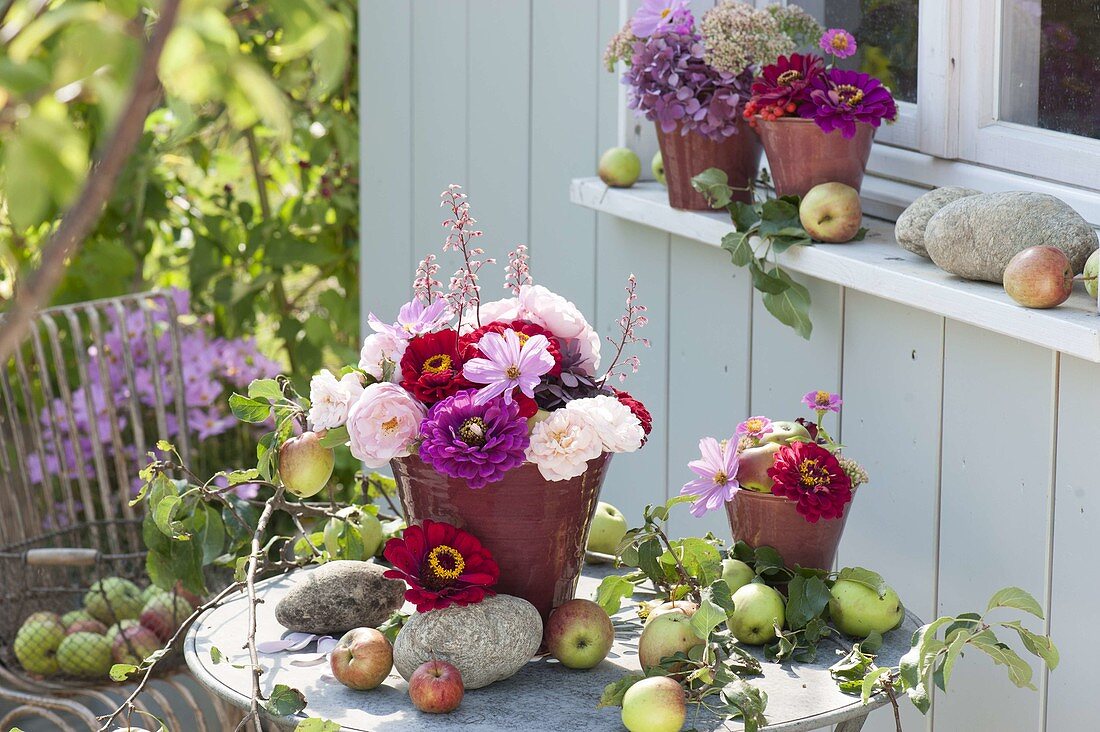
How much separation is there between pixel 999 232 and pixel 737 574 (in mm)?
439

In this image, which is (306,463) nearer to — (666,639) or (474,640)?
(474,640)

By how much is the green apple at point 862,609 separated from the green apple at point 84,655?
4.55 feet

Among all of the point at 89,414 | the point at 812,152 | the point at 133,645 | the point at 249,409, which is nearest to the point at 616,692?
the point at 249,409

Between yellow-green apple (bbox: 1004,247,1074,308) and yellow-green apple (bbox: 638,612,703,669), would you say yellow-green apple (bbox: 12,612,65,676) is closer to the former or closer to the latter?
yellow-green apple (bbox: 638,612,703,669)

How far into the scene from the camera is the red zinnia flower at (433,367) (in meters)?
1.21

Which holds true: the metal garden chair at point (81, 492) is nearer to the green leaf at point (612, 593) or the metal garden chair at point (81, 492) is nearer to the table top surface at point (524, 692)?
the table top surface at point (524, 692)

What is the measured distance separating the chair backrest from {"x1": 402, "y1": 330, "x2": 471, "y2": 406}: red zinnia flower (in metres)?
1.32

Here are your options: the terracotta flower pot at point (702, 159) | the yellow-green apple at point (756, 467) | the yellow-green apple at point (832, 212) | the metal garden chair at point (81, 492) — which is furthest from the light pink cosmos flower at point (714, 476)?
the metal garden chair at point (81, 492)

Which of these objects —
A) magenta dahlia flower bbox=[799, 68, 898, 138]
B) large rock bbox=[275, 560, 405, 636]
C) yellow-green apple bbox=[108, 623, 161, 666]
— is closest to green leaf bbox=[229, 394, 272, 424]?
large rock bbox=[275, 560, 405, 636]

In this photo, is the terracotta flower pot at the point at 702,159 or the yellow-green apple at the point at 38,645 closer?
the terracotta flower pot at the point at 702,159

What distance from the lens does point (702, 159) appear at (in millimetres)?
1762

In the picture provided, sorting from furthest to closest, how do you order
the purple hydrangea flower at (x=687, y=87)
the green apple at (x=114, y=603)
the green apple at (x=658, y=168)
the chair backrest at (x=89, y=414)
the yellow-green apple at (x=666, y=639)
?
the chair backrest at (x=89, y=414) → the green apple at (x=114, y=603) → the green apple at (x=658, y=168) → the purple hydrangea flower at (x=687, y=87) → the yellow-green apple at (x=666, y=639)

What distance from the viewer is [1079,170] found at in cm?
146

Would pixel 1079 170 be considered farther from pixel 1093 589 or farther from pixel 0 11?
pixel 0 11
